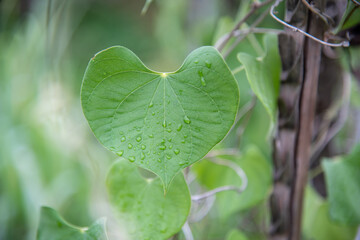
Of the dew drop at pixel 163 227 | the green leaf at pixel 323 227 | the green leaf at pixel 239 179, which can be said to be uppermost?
the dew drop at pixel 163 227

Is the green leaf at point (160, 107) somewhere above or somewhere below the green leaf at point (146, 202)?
above

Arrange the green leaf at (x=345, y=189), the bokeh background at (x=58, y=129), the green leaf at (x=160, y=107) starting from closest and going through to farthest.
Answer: the green leaf at (x=160, y=107), the green leaf at (x=345, y=189), the bokeh background at (x=58, y=129)

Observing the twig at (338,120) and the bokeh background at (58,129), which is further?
the bokeh background at (58,129)

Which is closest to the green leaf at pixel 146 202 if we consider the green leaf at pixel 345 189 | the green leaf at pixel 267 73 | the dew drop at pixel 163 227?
the dew drop at pixel 163 227

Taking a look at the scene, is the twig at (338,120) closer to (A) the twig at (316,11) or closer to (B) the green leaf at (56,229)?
(A) the twig at (316,11)

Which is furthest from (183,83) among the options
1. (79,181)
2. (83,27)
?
(83,27)

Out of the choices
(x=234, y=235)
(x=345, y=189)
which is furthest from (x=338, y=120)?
(x=234, y=235)

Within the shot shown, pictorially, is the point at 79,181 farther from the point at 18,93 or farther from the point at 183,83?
the point at 183,83
